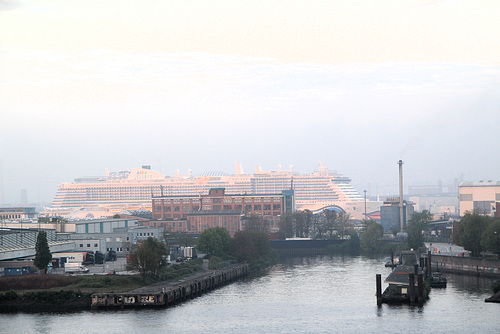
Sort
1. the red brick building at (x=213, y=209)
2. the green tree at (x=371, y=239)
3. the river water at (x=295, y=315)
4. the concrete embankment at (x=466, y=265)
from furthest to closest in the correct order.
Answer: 1. the red brick building at (x=213, y=209)
2. the green tree at (x=371, y=239)
3. the concrete embankment at (x=466, y=265)
4. the river water at (x=295, y=315)

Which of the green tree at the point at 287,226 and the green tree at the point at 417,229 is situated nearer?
the green tree at the point at 417,229

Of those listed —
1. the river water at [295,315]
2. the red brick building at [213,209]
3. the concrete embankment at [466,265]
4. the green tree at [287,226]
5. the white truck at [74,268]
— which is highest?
the red brick building at [213,209]

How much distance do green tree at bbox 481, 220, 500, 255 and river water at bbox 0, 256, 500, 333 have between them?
637cm

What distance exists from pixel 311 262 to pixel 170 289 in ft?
98.6

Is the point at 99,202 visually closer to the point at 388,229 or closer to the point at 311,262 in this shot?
the point at 388,229

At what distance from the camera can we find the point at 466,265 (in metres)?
60.0

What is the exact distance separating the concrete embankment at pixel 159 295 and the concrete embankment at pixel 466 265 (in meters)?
17.4

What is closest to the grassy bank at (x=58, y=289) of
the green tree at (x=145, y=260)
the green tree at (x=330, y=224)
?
the green tree at (x=145, y=260)

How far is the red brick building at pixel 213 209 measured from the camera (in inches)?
4097

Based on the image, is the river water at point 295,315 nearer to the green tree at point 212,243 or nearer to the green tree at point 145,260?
the green tree at point 145,260

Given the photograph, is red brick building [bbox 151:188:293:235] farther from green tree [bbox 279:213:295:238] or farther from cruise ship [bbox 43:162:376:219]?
cruise ship [bbox 43:162:376:219]

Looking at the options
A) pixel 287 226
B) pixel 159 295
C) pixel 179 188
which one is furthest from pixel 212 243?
pixel 179 188

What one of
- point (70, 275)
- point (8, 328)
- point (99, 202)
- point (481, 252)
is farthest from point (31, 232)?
point (99, 202)

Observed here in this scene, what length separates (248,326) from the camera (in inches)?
1495
